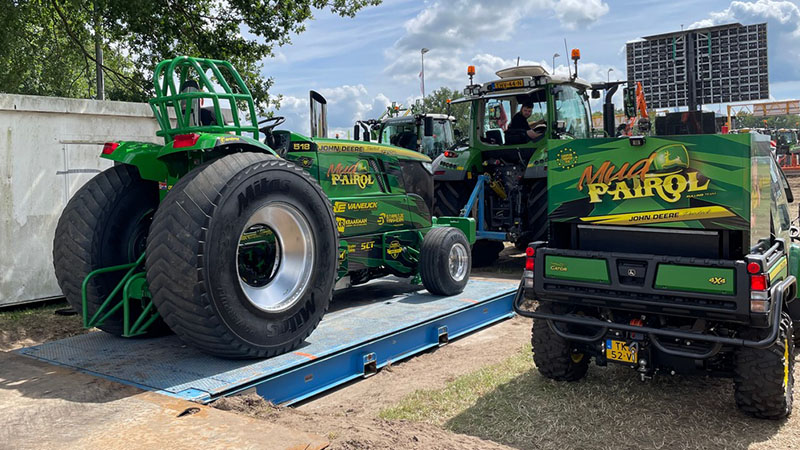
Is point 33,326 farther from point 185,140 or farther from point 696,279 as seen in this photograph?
point 696,279

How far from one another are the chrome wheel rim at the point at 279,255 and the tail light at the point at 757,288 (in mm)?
2953

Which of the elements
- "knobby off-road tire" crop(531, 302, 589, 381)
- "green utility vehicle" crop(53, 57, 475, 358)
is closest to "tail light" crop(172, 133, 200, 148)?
"green utility vehicle" crop(53, 57, 475, 358)

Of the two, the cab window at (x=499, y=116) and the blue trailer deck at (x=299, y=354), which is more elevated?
the cab window at (x=499, y=116)

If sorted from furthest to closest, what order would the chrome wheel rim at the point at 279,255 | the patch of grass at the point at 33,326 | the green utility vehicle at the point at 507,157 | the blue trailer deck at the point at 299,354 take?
the green utility vehicle at the point at 507,157 < the patch of grass at the point at 33,326 < the chrome wheel rim at the point at 279,255 < the blue trailer deck at the point at 299,354

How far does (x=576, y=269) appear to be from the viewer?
174 inches

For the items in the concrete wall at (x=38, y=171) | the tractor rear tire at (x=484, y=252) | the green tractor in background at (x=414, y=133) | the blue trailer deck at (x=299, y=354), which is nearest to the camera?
the blue trailer deck at (x=299, y=354)

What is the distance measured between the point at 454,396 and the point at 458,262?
2.77 meters

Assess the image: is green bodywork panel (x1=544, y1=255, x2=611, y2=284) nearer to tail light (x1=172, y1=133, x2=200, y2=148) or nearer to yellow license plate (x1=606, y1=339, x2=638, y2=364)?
yellow license plate (x1=606, y1=339, x2=638, y2=364)

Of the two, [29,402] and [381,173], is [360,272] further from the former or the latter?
[29,402]

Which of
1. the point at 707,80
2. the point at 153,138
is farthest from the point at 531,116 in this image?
the point at 707,80

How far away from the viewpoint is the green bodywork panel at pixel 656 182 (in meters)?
3.98

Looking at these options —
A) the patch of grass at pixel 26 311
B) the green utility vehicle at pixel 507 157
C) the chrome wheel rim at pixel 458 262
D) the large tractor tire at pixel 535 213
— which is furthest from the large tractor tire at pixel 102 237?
the large tractor tire at pixel 535 213

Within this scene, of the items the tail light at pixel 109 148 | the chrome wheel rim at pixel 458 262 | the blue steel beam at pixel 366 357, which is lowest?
the blue steel beam at pixel 366 357

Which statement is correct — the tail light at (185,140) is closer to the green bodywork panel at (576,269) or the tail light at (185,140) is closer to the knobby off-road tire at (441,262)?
the green bodywork panel at (576,269)
